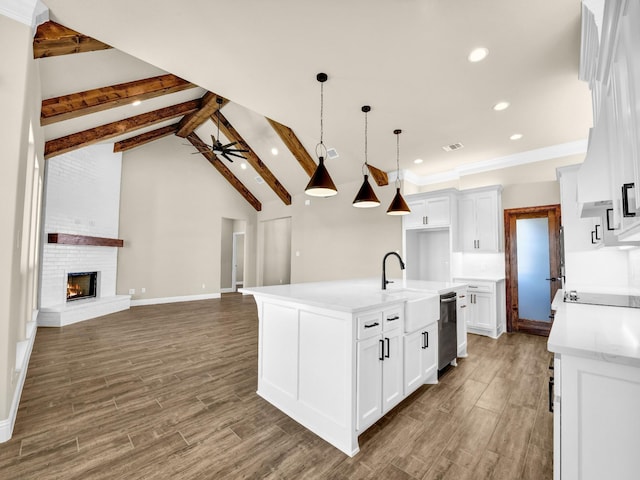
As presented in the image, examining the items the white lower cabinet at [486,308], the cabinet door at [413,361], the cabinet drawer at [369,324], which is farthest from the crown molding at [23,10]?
the white lower cabinet at [486,308]

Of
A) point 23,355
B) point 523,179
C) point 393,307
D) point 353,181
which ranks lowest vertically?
point 23,355

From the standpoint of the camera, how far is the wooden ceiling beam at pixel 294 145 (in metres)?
6.04

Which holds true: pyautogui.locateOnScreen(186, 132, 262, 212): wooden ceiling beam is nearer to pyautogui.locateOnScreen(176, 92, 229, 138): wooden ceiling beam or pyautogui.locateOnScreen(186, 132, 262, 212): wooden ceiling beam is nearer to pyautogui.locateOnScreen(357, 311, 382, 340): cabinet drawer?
pyautogui.locateOnScreen(176, 92, 229, 138): wooden ceiling beam

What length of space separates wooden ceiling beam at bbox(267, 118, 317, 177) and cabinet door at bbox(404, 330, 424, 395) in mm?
4856

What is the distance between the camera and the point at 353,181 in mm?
6805

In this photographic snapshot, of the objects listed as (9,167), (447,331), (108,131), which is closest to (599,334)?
(447,331)

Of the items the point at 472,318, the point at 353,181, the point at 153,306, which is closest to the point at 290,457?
the point at 472,318

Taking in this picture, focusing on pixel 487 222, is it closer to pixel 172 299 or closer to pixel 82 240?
pixel 172 299

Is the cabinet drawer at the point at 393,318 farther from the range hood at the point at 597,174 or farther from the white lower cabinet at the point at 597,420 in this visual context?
the range hood at the point at 597,174

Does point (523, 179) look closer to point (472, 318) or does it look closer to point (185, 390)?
point (472, 318)

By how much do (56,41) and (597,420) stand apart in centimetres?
445

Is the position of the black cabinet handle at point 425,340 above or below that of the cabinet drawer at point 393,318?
below

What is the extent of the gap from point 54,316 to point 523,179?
841 centimetres

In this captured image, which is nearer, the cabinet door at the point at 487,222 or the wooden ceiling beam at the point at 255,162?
the cabinet door at the point at 487,222
